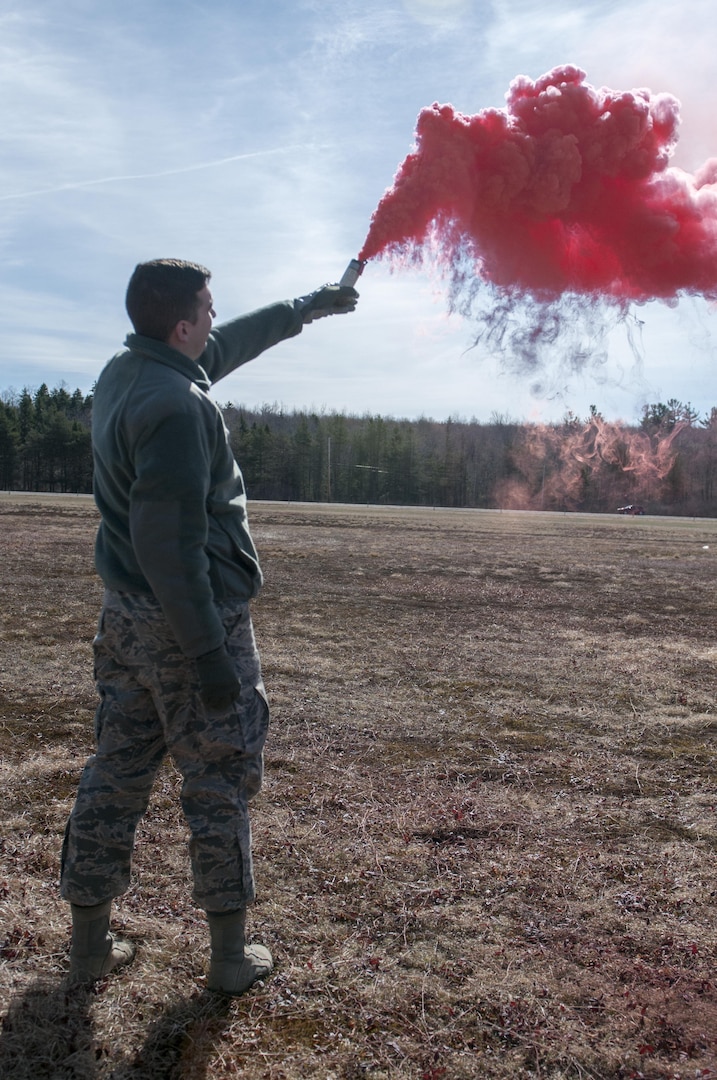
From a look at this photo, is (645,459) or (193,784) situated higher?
(645,459)

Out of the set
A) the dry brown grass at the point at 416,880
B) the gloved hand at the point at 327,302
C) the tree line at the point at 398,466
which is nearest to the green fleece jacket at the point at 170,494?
the gloved hand at the point at 327,302

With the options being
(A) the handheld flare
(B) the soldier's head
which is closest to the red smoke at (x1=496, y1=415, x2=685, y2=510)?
(A) the handheld flare

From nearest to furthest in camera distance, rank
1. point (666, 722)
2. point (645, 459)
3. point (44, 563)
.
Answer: point (666, 722)
point (44, 563)
point (645, 459)

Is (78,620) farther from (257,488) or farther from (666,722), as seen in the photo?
(257,488)

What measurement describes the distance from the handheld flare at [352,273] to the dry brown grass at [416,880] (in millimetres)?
2756

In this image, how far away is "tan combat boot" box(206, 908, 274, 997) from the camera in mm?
2555

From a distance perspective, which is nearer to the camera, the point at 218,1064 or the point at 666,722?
the point at 218,1064

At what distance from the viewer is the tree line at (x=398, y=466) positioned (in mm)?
57531

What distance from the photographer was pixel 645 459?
21297mm

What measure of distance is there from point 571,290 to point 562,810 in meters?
4.76

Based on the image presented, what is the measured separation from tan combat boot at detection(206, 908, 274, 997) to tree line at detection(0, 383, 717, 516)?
176 feet

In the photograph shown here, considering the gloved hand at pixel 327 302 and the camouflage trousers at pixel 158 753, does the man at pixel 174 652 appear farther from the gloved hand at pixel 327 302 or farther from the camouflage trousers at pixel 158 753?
the gloved hand at pixel 327 302

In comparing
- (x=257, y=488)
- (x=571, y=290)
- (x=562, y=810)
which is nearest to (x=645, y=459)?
(x=571, y=290)

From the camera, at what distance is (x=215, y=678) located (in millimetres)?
2377
